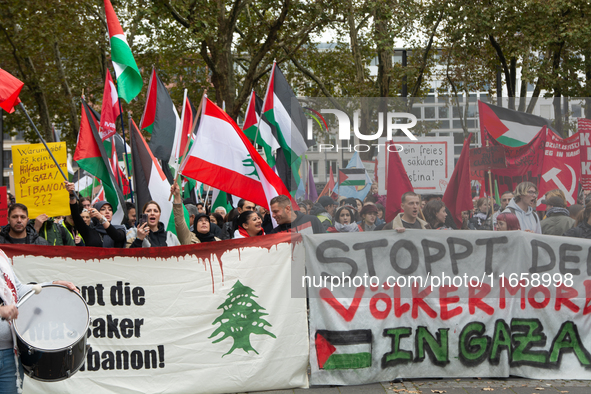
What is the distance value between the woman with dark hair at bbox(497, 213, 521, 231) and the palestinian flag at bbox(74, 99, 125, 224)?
4154 mm

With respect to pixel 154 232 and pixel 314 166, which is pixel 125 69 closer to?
pixel 154 232

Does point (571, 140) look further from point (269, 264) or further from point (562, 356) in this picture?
point (269, 264)

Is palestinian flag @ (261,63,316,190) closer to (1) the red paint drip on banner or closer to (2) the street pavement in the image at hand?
(1) the red paint drip on banner

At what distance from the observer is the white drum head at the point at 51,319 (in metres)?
3.37

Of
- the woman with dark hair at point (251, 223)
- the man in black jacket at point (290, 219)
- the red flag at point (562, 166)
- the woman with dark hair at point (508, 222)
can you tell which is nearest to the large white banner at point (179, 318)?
the man in black jacket at point (290, 219)

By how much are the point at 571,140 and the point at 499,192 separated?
0.78m

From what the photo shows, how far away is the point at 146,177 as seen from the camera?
267 inches

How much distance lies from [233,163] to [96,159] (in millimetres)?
2312

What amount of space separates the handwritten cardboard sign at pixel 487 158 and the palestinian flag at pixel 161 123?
4.84m

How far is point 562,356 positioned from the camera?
5.18 metres

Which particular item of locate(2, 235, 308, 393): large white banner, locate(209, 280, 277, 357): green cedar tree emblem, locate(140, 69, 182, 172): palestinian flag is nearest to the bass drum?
locate(2, 235, 308, 393): large white banner

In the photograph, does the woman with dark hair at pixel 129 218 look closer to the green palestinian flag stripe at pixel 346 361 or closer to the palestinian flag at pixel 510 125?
the green palestinian flag stripe at pixel 346 361

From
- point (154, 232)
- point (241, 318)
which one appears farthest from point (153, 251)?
point (241, 318)

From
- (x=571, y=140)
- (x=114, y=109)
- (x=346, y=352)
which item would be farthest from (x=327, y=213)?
(x=114, y=109)
